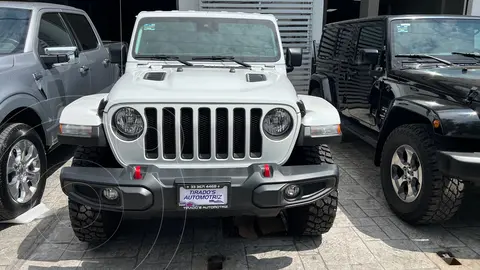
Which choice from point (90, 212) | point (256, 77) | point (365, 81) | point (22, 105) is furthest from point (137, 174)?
point (365, 81)

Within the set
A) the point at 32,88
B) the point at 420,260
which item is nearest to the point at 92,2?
the point at 32,88

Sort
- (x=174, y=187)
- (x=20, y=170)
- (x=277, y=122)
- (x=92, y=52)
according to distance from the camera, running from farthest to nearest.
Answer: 1. (x=92, y=52)
2. (x=20, y=170)
3. (x=277, y=122)
4. (x=174, y=187)

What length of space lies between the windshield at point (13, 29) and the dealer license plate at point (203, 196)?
2.62 metres

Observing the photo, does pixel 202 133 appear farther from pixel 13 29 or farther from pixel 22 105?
pixel 13 29

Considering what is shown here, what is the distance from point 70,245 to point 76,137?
3.42ft

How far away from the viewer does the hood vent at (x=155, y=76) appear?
3.28 m

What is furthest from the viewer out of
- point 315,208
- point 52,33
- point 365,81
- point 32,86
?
point 365,81

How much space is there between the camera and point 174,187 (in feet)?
8.76

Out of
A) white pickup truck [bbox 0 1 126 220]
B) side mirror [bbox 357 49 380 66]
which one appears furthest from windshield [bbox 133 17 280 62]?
side mirror [bbox 357 49 380 66]

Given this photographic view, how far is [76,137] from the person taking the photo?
290 cm

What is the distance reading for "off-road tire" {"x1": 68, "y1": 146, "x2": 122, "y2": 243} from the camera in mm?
3084

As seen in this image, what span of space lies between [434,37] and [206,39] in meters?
2.48

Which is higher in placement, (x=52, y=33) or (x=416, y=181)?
(x=52, y=33)

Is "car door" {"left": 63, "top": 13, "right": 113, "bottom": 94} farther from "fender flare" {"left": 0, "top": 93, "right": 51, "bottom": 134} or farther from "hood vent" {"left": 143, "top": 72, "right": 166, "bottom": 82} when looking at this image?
"hood vent" {"left": 143, "top": 72, "right": 166, "bottom": 82}
